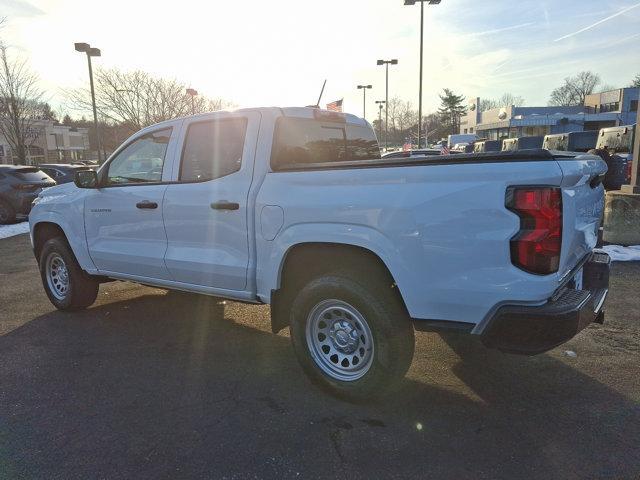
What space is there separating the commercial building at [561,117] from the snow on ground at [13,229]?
6212cm

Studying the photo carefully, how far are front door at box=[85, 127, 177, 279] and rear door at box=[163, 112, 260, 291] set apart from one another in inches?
7.5

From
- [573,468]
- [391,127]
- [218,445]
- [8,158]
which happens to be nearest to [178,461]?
[218,445]

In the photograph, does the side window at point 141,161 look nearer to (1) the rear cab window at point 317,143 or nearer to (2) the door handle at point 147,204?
(2) the door handle at point 147,204

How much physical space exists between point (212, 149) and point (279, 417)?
2.20 meters

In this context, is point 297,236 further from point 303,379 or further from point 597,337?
point 597,337

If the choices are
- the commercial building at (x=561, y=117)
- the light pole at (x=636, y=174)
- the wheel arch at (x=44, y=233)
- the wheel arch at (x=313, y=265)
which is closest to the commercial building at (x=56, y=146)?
the wheel arch at (x=44, y=233)

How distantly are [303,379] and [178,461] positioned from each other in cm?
124

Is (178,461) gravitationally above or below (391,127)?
below

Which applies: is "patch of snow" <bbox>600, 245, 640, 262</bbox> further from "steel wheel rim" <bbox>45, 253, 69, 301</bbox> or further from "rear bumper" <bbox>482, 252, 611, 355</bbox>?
"steel wheel rim" <bbox>45, 253, 69, 301</bbox>

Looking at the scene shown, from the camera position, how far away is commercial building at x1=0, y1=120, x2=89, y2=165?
2475 inches

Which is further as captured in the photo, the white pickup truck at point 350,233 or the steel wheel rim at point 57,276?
the steel wheel rim at point 57,276

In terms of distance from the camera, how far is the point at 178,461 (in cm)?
278

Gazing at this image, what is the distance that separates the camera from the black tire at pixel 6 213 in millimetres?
13148

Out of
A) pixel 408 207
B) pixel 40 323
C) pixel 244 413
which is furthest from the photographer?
pixel 40 323
